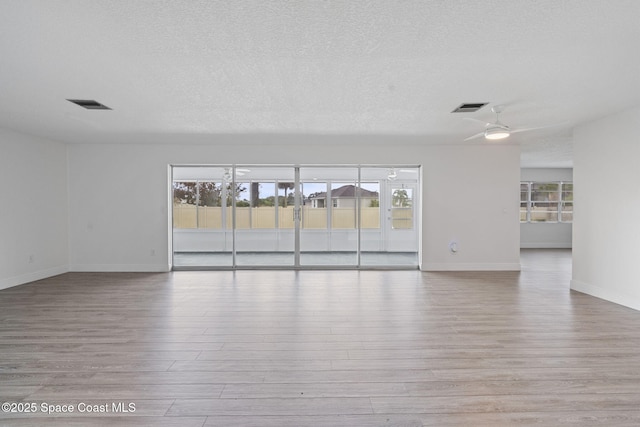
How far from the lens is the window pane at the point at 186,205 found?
8117 millimetres

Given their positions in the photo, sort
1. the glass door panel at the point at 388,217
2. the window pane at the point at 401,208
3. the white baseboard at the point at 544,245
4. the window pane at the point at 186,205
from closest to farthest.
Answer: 1. the window pane at the point at 186,205
2. the glass door panel at the point at 388,217
3. the window pane at the point at 401,208
4. the white baseboard at the point at 544,245

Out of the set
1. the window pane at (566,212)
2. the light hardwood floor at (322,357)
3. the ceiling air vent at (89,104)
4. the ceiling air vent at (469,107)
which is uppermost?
the ceiling air vent at (89,104)

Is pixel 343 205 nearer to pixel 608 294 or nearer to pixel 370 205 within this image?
pixel 370 205

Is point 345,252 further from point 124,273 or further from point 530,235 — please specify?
point 530,235

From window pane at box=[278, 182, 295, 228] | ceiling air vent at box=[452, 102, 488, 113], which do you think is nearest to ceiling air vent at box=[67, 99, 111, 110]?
window pane at box=[278, 182, 295, 228]

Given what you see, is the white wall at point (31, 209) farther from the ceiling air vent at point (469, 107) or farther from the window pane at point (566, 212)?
the window pane at point (566, 212)

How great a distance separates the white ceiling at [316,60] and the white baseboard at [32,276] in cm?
250

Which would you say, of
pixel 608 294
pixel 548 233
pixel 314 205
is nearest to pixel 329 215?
pixel 314 205

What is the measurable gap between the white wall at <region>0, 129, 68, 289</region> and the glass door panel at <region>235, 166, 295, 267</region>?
3.29 metres

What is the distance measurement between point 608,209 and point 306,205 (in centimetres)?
552

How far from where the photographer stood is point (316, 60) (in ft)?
9.20

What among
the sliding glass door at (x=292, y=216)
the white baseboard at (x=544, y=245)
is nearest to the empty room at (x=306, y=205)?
the sliding glass door at (x=292, y=216)

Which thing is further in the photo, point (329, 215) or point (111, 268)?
point (329, 215)

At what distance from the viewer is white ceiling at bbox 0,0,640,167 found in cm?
215
